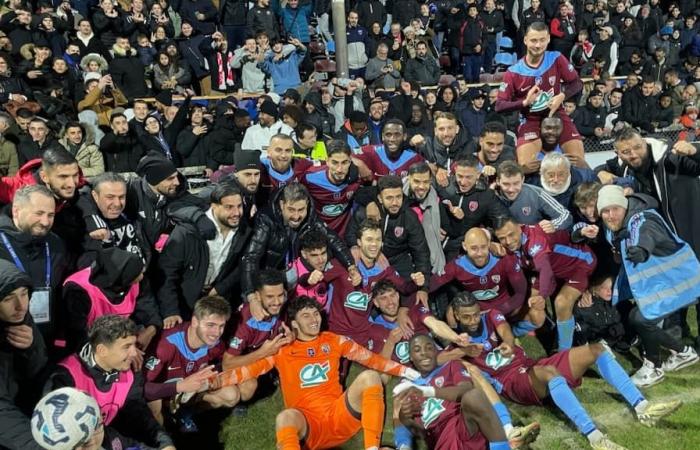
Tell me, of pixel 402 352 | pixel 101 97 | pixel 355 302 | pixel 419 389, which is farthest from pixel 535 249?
pixel 101 97

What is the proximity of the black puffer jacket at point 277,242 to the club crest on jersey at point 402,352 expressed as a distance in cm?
88

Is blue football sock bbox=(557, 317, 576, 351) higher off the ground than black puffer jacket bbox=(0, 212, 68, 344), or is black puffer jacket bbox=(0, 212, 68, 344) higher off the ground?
black puffer jacket bbox=(0, 212, 68, 344)

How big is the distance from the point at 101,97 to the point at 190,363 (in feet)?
18.6

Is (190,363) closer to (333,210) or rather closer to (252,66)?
(333,210)

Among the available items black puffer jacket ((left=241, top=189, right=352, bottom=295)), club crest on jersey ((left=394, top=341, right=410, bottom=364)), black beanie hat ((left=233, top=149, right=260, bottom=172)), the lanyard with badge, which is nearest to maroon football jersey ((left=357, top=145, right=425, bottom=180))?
black puffer jacket ((left=241, top=189, right=352, bottom=295))

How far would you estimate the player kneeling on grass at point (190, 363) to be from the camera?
4.57 m

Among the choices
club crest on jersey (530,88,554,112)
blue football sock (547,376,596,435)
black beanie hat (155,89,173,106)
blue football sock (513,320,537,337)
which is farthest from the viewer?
black beanie hat (155,89,173,106)

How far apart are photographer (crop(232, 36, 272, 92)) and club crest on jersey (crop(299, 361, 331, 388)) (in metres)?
7.45

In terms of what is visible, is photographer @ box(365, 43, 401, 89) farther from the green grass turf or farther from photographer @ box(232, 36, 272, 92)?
the green grass turf

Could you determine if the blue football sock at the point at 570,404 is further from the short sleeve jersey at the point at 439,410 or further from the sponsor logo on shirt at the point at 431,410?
the sponsor logo on shirt at the point at 431,410

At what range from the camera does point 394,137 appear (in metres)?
6.61

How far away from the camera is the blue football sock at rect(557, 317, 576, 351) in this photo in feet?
19.7

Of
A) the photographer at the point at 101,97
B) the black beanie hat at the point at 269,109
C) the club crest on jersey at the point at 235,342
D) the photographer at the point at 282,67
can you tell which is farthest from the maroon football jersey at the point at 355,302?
the photographer at the point at 282,67

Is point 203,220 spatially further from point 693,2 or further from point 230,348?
point 693,2
